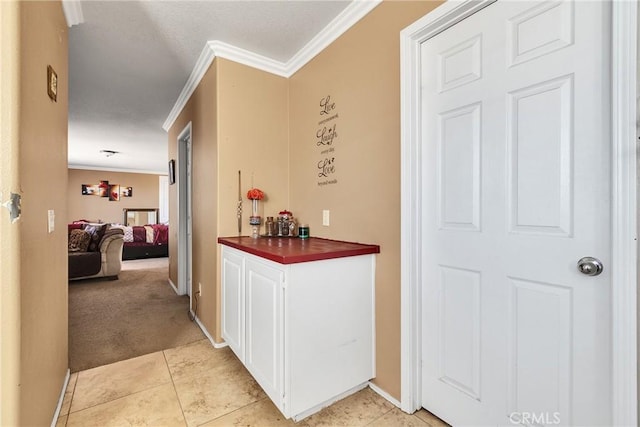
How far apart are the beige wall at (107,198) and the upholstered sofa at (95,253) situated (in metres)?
4.25

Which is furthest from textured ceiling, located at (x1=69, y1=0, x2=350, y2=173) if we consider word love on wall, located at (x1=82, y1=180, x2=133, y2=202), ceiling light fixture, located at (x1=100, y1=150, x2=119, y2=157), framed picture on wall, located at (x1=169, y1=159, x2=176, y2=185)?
word love on wall, located at (x1=82, y1=180, x2=133, y2=202)

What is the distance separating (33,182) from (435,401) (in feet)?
6.90

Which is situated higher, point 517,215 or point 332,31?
point 332,31

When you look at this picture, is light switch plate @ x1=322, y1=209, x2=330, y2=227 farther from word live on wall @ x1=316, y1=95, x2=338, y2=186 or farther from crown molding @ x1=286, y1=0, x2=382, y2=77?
crown molding @ x1=286, y1=0, x2=382, y2=77

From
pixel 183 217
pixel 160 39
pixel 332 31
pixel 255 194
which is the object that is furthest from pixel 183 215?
pixel 332 31

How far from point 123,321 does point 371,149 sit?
9.63 feet

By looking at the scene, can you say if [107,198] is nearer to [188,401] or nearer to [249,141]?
[249,141]

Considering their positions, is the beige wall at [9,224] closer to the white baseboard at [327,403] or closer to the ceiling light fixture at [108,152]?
the white baseboard at [327,403]

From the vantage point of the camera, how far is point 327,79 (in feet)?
6.98

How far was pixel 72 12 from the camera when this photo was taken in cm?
181

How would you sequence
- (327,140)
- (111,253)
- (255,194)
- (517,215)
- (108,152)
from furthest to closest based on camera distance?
(108,152)
(111,253)
(255,194)
(327,140)
(517,215)

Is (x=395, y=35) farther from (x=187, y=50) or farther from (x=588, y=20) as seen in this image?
(x=187, y=50)

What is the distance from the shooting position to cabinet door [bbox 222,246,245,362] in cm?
186

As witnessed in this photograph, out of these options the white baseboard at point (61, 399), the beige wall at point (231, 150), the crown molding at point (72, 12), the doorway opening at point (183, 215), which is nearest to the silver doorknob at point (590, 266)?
the beige wall at point (231, 150)
